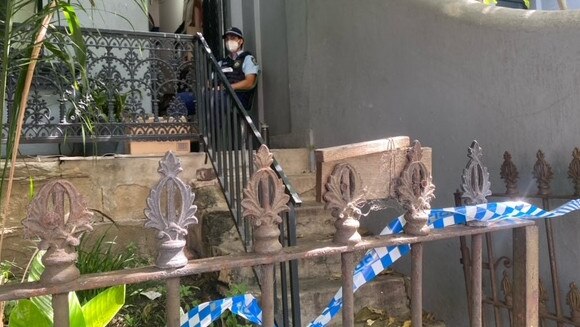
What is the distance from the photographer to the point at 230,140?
11.5ft

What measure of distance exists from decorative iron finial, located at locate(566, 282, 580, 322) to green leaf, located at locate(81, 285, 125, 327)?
2100mm

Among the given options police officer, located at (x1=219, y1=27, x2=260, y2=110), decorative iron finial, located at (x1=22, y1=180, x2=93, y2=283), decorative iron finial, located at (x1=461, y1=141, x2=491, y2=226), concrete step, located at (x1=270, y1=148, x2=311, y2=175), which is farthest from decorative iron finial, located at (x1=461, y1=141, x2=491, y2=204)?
police officer, located at (x1=219, y1=27, x2=260, y2=110)

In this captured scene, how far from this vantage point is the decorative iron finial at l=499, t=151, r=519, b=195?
99.1 inches

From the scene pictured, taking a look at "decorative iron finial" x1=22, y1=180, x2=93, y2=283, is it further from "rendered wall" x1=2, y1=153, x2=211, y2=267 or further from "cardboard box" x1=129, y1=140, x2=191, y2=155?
"cardboard box" x1=129, y1=140, x2=191, y2=155

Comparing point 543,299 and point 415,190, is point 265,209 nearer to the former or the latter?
point 415,190

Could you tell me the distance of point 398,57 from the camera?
3719 millimetres

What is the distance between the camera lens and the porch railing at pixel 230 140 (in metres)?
2.65

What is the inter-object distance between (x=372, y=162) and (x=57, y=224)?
0.91 m

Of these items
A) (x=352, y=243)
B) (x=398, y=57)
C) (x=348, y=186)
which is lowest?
Result: (x=352, y=243)

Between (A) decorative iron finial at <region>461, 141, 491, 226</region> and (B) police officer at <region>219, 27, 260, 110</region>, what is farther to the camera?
(B) police officer at <region>219, 27, 260, 110</region>

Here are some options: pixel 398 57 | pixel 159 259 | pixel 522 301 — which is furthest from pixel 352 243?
pixel 398 57

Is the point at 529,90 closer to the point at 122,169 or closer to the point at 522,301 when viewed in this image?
the point at 522,301

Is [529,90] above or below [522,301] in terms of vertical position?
above

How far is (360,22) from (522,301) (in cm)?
316
